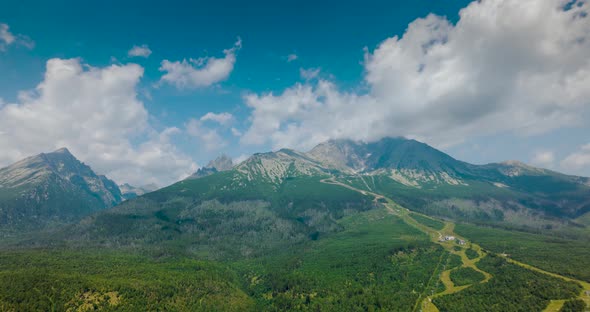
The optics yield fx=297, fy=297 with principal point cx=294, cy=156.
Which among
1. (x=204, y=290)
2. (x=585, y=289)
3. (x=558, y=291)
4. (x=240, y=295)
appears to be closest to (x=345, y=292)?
(x=240, y=295)

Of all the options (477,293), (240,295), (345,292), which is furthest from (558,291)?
(240,295)

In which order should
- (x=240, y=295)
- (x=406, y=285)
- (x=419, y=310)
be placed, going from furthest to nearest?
(x=240, y=295) → (x=406, y=285) → (x=419, y=310)

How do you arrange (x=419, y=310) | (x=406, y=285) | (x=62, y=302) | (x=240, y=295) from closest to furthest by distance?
1. (x=62, y=302)
2. (x=419, y=310)
3. (x=406, y=285)
4. (x=240, y=295)

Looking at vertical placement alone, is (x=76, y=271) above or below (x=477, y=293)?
above

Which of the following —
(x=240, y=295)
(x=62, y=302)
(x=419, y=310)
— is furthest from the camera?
(x=240, y=295)

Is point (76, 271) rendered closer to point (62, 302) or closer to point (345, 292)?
point (62, 302)

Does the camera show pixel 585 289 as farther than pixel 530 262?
No

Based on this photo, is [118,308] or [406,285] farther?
[406,285]

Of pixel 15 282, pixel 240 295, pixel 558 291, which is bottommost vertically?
pixel 240 295

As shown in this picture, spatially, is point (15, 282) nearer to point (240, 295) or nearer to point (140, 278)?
point (140, 278)
